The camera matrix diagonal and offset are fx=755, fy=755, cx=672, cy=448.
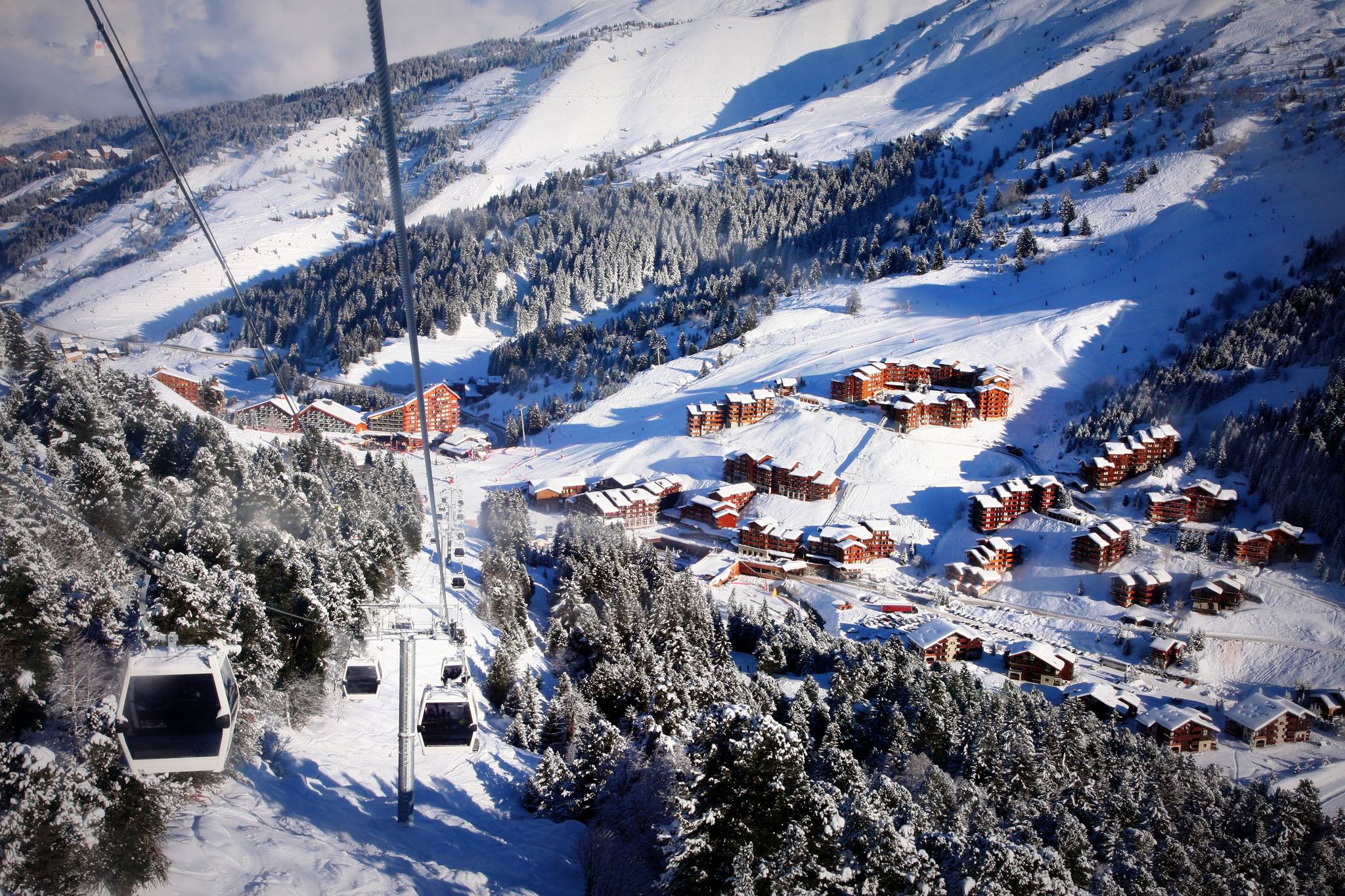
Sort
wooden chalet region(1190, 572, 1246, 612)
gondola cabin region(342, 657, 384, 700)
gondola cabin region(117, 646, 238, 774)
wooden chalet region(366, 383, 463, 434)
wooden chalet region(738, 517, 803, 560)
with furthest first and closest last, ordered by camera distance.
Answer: wooden chalet region(366, 383, 463, 434), wooden chalet region(738, 517, 803, 560), wooden chalet region(1190, 572, 1246, 612), gondola cabin region(342, 657, 384, 700), gondola cabin region(117, 646, 238, 774)

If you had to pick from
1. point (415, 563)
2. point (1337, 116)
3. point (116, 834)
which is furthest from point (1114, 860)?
point (1337, 116)

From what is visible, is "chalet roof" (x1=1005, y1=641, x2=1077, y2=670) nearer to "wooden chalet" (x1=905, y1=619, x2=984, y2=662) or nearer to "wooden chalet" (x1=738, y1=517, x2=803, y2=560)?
"wooden chalet" (x1=905, y1=619, x2=984, y2=662)

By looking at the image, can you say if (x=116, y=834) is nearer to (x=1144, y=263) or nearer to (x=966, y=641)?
(x=966, y=641)

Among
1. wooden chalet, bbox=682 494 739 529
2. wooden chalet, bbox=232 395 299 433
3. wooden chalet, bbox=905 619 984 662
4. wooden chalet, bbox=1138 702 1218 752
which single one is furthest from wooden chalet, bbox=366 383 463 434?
wooden chalet, bbox=1138 702 1218 752

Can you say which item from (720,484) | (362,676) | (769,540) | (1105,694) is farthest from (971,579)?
(362,676)

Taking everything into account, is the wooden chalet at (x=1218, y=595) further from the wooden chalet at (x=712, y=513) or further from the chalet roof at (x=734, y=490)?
the chalet roof at (x=734, y=490)

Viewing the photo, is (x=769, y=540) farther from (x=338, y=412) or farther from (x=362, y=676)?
(x=338, y=412)
